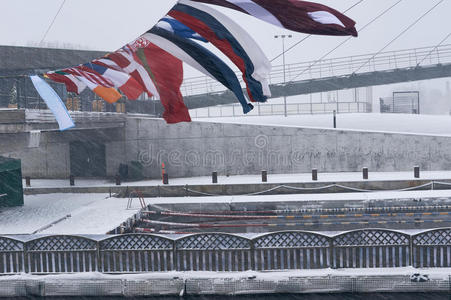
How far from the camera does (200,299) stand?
29.5 ft

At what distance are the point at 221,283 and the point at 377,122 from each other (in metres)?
30.8

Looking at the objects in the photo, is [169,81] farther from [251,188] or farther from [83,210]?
[251,188]

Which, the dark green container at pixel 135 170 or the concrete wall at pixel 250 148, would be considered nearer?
the concrete wall at pixel 250 148

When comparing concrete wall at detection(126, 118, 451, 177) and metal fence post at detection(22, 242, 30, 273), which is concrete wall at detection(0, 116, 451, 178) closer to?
concrete wall at detection(126, 118, 451, 177)

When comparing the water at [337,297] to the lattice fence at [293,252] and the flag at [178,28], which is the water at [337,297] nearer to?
the lattice fence at [293,252]

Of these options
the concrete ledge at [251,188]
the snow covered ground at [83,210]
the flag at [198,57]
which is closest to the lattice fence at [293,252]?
the flag at [198,57]

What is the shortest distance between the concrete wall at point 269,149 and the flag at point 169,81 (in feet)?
60.5

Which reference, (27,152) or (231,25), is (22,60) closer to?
(27,152)

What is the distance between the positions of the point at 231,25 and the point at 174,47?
4.31 feet

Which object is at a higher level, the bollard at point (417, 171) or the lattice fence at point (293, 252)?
the bollard at point (417, 171)

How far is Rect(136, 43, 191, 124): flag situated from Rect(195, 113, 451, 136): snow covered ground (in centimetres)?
2369

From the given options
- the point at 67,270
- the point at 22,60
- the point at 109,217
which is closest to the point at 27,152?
the point at 22,60

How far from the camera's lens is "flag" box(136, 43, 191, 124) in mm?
10102

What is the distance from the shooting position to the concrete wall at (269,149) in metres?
26.8
